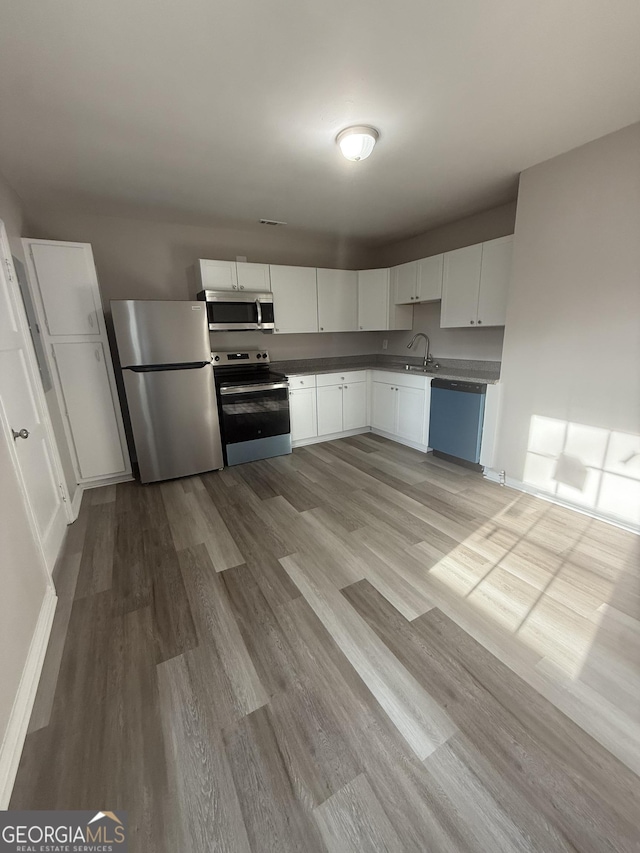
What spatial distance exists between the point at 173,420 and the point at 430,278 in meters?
3.14

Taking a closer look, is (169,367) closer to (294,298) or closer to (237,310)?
(237,310)

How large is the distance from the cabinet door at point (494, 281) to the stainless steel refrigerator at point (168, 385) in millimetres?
2655

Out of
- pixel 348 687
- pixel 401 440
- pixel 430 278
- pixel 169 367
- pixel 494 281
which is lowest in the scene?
pixel 348 687

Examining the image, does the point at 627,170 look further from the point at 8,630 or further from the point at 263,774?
the point at 8,630

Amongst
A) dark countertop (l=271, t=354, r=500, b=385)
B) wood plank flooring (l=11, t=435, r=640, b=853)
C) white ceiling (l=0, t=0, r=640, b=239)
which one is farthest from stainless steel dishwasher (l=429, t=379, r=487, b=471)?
white ceiling (l=0, t=0, r=640, b=239)

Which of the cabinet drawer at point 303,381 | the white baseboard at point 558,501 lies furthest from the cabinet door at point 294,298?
the white baseboard at point 558,501

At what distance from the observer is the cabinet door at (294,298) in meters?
3.91

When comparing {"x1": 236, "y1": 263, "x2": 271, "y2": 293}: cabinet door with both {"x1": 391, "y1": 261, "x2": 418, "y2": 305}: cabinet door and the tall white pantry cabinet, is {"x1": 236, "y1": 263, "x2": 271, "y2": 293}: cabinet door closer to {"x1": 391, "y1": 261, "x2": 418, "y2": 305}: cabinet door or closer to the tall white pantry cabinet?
the tall white pantry cabinet

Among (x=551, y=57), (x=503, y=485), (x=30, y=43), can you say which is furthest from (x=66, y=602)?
(x=551, y=57)

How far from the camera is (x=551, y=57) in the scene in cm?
153

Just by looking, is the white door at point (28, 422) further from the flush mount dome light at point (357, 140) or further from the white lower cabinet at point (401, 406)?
the white lower cabinet at point (401, 406)

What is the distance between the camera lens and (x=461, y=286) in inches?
134

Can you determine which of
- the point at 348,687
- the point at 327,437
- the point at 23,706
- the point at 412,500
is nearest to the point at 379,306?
the point at 327,437

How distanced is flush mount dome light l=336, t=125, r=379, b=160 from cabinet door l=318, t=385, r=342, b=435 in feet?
7.94
